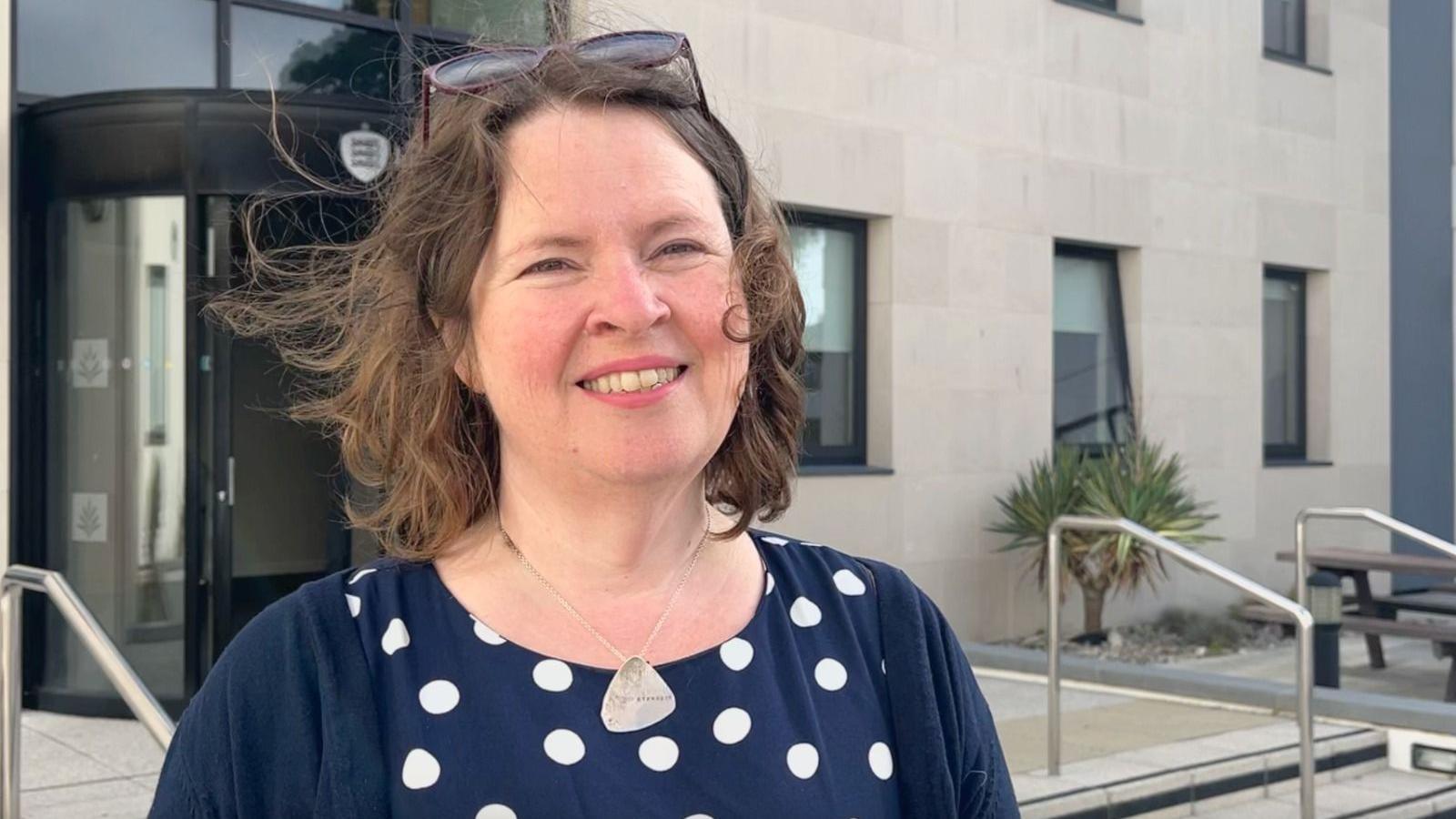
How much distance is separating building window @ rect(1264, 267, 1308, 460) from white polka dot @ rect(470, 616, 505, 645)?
1155 centimetres

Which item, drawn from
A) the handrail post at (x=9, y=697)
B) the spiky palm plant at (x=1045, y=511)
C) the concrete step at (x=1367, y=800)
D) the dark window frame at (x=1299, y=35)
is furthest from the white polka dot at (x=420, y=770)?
the dark window frame at (x=1299, y=35)

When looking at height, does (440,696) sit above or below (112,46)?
below

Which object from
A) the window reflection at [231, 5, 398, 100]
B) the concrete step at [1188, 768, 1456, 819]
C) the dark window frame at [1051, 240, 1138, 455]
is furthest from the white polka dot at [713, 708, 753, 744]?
the dark window frame at [1051, 240, 1138, 455]

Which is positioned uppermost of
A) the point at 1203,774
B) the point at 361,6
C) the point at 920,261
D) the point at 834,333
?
the point at 361,6

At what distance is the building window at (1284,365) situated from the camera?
40.3 ft

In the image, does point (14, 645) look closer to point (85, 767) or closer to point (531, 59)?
point (85, 767)

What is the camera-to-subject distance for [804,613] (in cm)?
161

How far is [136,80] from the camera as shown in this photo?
705 cm

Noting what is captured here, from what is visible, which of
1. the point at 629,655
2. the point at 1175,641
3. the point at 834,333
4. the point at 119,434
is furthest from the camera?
the point at 1175,641

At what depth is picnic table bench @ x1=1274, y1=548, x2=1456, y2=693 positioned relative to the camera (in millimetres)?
8062

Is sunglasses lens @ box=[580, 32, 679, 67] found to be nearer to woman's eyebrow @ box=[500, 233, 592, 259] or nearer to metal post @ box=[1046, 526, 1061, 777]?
woman's eyebrow @ box=[500, 233, 592, 259]

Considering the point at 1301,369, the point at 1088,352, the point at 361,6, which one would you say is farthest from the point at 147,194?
the point at 1301,369

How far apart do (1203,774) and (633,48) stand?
5.23 metres

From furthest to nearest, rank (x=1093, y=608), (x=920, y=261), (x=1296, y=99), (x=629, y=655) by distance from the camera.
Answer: (x=1296, y=99) → (x=1093, y=608) → (x=920, y=261) → (x=629, y=655)
